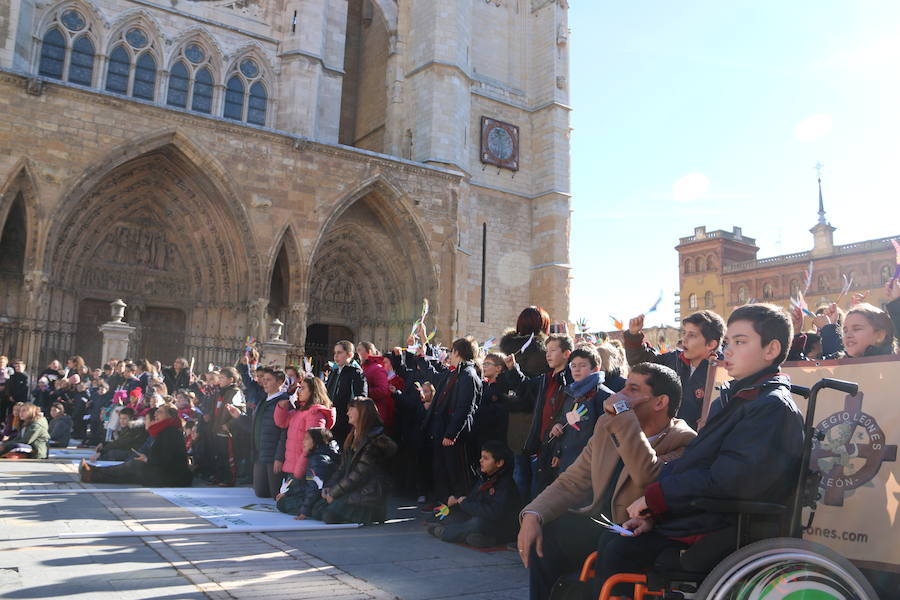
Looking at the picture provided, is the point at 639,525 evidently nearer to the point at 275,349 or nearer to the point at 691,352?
the point at 691,352

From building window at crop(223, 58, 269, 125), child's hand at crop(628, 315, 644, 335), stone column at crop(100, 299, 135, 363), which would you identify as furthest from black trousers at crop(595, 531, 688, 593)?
building window at crop(223, 58, 269, 125)

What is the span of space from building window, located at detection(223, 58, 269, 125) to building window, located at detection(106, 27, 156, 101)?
1.97 meters

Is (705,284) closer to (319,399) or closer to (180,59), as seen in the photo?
(180,59)

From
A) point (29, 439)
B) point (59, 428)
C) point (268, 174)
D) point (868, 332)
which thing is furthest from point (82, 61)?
point (868, 332)

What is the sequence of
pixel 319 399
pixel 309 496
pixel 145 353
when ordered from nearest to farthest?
pixel 309 496 < pixel 319 399 < pixel 145 353

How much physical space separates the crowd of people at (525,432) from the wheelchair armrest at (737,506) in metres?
0.03

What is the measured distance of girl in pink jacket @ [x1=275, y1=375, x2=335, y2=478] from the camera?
671 centimetres

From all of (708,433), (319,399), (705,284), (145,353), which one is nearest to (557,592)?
(708,433)

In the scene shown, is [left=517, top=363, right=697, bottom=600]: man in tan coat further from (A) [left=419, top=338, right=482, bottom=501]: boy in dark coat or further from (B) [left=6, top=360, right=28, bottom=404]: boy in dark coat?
(B) [left=6, top=360, right=28, bottom=404]: boy in dark coat

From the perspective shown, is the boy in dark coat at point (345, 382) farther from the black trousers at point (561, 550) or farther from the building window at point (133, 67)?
the building window at point (133, 67)

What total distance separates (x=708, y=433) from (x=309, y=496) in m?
4.38

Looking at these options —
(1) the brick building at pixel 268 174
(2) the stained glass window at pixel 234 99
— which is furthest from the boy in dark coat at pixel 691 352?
(2) the stained glass window at pixel 234 99

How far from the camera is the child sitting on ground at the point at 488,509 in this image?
5.07 meters

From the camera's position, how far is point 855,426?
117 inches
